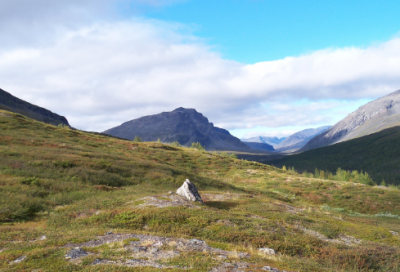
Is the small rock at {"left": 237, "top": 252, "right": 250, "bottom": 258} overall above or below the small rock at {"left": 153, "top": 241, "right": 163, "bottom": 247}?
above

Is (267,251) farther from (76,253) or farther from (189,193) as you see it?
(189,193)

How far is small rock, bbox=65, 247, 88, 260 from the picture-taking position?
9.91m

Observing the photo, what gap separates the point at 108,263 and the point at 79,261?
3.78 ft

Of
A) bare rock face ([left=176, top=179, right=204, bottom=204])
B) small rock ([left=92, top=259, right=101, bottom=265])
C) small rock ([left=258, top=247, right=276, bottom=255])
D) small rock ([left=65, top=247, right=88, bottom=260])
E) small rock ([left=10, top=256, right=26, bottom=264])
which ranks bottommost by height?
small rock ([left=258, top=247, right=276, bottom=255])

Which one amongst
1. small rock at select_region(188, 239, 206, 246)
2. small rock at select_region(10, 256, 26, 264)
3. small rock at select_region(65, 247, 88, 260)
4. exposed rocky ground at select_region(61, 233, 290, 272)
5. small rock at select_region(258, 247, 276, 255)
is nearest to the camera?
small rock at select_region(10, 256, 26, 264)

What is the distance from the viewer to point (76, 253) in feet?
33.4

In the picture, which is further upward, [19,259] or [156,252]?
[156,252]

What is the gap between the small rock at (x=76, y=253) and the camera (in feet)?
32.5

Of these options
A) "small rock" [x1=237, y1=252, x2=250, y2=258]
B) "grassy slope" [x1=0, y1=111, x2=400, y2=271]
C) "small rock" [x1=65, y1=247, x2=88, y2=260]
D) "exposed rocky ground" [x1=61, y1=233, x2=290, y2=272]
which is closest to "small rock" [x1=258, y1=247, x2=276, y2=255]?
Answer: "exposed rocky ground" [x1=61, y1=233, x2=290, y2=272]

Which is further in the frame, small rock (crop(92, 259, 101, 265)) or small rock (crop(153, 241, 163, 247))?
small rock (crop(153, 241, 163, 247))

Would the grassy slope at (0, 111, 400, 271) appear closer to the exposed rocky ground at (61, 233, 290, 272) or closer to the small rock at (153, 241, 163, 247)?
the exposed rocky ground at (61, 233, 290, 272)

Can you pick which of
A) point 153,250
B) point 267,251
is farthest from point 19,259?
point 267,251

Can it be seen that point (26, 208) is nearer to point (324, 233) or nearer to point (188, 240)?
point (188, 240)

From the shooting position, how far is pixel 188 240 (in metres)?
13.2
